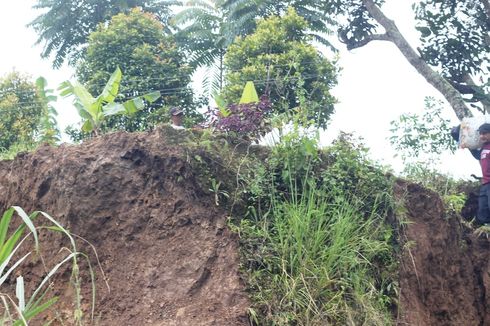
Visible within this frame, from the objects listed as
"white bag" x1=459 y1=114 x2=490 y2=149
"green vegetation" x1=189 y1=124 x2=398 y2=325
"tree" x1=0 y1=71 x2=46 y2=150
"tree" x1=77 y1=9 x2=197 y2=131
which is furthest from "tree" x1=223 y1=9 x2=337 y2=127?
"green vegetation" x1=189 y1=124 x2=398 y2=325

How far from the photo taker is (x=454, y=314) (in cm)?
745

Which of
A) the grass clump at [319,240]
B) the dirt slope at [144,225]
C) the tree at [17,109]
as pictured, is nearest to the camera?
the dirt slope at [144,225]

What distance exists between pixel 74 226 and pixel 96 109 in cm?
180

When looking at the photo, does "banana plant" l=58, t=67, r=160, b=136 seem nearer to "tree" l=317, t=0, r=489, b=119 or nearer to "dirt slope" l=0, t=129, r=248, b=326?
"dirt slope" l=0, t=129, r=248, b=326

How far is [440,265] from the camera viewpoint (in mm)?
7531

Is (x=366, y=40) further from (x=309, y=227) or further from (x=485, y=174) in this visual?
(x=309, y=227)

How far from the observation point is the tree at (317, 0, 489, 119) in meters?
12.8

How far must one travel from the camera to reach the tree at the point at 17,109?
14320 millimetres

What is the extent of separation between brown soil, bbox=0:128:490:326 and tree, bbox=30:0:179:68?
1846 cm

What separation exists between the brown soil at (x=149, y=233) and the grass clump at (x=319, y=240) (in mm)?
208

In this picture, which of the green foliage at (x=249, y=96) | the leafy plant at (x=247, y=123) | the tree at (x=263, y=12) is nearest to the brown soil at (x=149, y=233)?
the leafy plant at (x=247, y=123)

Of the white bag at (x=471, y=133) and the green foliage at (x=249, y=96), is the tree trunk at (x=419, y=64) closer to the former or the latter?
the white bag at (x=471, y=133)

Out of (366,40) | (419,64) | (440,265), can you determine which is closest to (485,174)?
(440,265)

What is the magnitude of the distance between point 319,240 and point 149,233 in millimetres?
1309
